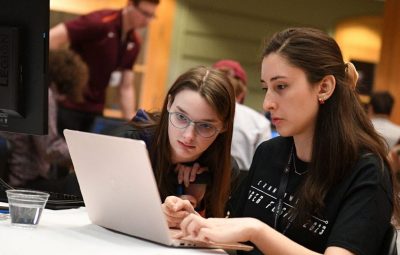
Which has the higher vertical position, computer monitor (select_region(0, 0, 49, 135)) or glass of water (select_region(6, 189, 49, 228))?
computer monitor (select_region(0, 0, 49, 135))

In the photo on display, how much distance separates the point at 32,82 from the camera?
1936mm

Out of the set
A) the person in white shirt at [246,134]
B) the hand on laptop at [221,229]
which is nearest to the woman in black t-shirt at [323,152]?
the hand on laptop at [221,229]

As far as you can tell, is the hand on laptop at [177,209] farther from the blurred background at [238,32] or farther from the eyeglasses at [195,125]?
the blurred background at [238,32]

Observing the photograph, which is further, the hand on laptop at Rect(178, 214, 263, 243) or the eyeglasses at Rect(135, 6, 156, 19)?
the eyeglasses at Rect(135, 6, 156, 19)

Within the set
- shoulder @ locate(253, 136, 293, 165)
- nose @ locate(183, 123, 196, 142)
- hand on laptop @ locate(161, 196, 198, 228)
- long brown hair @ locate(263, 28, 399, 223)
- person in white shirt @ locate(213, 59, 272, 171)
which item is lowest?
person in white shirt @ locate(213, 59, 272, 171)

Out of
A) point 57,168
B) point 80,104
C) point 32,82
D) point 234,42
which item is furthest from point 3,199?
point 234,42

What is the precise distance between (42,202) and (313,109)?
731 mm

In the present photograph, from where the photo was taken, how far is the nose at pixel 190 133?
6.97 ft

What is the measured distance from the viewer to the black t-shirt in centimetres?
170

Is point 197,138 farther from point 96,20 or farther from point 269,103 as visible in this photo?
point 96,20

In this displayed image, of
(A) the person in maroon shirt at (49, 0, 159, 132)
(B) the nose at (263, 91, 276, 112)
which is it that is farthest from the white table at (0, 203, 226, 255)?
(A) the person in maroon shirt at (49, 0, 159, 132)

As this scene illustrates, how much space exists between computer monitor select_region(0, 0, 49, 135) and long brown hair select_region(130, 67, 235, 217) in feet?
1.43

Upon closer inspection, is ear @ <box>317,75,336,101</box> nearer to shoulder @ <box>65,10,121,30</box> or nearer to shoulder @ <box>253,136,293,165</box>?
shoulder @ <box>253,136,293,165</box>

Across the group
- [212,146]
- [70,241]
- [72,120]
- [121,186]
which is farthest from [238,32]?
[70,241]
